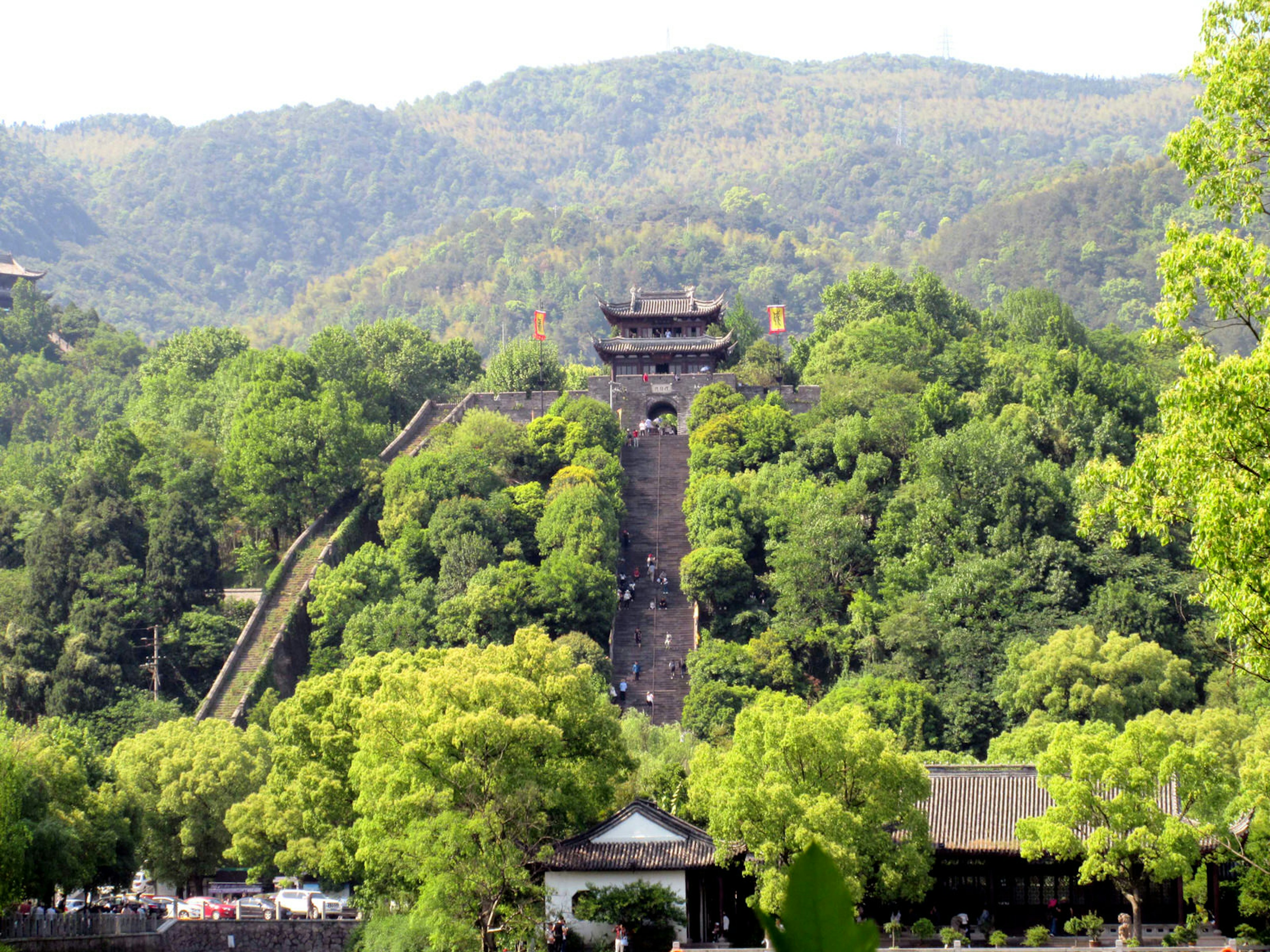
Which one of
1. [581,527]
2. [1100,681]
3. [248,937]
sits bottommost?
[248,937]

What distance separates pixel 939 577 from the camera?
170 ft

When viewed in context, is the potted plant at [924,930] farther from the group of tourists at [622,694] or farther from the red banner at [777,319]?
the red banner at [777,319]

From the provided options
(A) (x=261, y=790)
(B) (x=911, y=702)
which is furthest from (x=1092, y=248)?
(A) (x=261, y=790)

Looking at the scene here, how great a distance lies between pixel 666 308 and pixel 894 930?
1707 inches

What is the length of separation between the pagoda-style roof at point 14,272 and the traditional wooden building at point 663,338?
3783 centimetres

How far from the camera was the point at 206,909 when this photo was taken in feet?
117

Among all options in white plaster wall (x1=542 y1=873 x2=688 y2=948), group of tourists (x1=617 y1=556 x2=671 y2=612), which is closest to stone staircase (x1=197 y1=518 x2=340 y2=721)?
group of tourists (x1=617 y1=556 x2=671 y2=612)

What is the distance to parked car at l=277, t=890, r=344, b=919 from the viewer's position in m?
35.1

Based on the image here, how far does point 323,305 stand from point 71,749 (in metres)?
123

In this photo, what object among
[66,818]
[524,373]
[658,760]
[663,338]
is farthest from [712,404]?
[66,818]

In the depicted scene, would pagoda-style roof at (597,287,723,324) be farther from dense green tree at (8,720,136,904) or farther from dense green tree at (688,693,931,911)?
dense green tree at (688,693,931,911)

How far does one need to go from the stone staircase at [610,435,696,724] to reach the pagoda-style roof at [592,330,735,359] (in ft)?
18.7

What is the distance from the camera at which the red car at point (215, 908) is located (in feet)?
116

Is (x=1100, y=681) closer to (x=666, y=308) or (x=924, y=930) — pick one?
(x=924, y=930)
